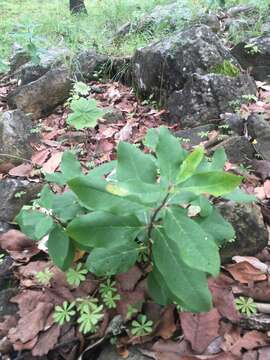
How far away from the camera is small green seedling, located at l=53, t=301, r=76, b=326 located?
1575 mm

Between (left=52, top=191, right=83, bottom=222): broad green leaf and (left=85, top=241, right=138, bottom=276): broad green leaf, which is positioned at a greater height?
(left=52, top=191, right=83, bottom=222): broad green leaf

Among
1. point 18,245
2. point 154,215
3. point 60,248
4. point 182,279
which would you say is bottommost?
point 18,245

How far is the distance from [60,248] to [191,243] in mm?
570

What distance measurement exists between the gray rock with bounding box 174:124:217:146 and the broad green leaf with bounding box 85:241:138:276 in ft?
4.64

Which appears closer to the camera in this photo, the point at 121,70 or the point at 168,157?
the point at 168,157

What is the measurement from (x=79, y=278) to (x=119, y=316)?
0.68 feet

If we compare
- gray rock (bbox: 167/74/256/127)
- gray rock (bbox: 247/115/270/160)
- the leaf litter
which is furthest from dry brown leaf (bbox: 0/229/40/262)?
gray rock (bbox: 167/74/256/127)

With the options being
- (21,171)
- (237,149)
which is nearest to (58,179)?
(21,171)

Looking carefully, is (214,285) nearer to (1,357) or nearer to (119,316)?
(119,316)

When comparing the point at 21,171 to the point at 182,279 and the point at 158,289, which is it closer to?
the point at 158,289

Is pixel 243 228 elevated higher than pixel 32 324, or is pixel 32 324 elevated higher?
pixel 243 228

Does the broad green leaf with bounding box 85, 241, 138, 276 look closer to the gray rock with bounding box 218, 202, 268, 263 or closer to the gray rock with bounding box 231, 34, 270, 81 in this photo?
the gray rock with bounding box 218, 202, 268, 263

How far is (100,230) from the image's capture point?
1281mm

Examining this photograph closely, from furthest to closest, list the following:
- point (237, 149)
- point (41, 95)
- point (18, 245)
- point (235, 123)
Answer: point (41, 95), point (235, 123), point (237, 149), point (18, 245)
